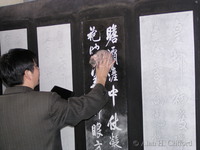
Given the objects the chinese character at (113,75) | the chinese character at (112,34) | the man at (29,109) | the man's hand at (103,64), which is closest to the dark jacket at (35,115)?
the man at (29,109)

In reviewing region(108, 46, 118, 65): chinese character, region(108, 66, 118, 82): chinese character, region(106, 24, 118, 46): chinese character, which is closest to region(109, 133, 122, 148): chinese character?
region(108, 66, 118, 82): chinese character

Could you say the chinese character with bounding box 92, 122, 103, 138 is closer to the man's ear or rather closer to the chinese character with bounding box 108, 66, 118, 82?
the chinese character with bounding box 108, 66, 118, 82

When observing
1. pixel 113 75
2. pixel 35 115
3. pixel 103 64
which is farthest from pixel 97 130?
pixel 35 115

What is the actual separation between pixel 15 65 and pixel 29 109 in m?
0.27

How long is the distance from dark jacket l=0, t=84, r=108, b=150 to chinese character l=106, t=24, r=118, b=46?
22.5 inches

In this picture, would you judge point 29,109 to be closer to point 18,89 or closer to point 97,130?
point 18,89

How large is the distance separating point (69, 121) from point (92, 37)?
2.54 ft

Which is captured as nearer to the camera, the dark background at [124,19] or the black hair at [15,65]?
the black hair at [15,65]

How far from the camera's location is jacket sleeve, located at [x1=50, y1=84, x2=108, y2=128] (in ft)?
4.50

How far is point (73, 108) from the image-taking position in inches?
54.8

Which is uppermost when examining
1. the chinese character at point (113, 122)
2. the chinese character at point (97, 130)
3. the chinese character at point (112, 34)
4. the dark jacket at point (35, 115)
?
the chinese character at point (112, 34)

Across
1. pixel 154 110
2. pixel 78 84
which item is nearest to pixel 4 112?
pixel 78 84

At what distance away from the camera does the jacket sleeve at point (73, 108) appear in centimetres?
137

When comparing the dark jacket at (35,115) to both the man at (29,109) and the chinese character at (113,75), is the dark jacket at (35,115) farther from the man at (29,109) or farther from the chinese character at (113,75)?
the chinese character at (113,75)
